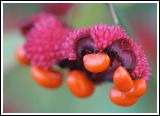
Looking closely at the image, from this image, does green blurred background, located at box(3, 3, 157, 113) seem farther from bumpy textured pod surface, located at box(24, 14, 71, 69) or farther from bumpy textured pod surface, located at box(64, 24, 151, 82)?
bumpy textured pod surface, located at box(64, 24, 151, 82)

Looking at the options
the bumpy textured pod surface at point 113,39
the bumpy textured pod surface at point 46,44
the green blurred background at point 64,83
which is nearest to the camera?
the bumpy textured pod surface at point 113,39

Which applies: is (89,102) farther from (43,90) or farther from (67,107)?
(43,90)

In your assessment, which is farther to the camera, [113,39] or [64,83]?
[64,83]

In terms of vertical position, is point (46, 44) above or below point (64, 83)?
above

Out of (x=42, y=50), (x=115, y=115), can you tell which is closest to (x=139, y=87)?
(x=42, y=50)

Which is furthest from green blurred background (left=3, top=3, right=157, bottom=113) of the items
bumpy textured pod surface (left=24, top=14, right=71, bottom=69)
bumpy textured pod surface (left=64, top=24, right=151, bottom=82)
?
bumpy textured pod surface (left=64, top=24, right=151, bottom=82)

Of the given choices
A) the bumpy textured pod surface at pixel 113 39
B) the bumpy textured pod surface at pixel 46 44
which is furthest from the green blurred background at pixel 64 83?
the bumpy textured pod surface at pixel 113 39

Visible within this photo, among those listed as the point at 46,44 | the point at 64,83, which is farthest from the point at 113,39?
the point at 64,83

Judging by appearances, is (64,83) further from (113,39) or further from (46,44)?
(113,39)

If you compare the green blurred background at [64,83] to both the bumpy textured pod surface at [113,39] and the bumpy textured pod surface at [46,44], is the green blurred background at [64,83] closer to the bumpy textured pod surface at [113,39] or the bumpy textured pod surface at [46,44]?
the bumpy textured pod surface at [46,44]
